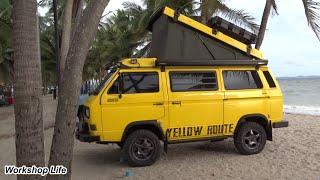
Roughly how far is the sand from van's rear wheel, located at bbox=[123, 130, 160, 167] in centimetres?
17

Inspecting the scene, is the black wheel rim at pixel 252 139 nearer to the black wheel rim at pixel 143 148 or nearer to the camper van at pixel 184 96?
the camper van at pixel 184 96

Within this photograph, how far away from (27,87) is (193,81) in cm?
570

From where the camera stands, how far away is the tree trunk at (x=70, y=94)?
4883 millimetres

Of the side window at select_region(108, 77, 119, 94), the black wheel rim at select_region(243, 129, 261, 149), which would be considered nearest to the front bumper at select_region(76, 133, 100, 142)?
the side window at select_region(108, 77, 119, 94)

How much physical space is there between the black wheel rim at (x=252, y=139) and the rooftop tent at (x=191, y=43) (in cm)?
161

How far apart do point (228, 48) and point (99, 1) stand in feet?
19.3

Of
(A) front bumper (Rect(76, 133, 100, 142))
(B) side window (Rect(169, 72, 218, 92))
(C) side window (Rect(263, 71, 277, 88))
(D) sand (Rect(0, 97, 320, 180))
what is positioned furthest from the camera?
(C) side window (Rect(263, 71, 277, 88))

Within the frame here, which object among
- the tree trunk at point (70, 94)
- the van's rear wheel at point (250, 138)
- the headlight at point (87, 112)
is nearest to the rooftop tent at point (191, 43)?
the van's rear wheel at point (250, 138)

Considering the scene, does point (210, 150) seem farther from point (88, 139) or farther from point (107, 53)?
point (107, 53)

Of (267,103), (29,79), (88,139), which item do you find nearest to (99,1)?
(29,79)

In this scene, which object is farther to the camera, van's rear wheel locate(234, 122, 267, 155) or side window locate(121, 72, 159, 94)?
van's rear wheel locate(234, 122, 267, 155)

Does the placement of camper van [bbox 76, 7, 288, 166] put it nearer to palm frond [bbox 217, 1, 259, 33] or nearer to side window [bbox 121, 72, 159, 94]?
side window [bbox 121, 72, 159, 94]

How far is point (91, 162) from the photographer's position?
1020 cm

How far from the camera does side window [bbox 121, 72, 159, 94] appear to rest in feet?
30.8
